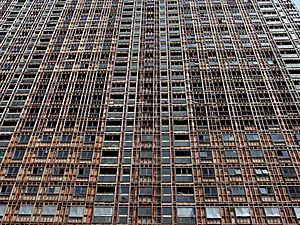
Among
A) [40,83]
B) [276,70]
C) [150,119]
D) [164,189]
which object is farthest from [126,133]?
[276,70]

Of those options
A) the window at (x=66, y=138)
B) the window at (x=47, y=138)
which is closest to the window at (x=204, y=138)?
the window at (x=66, y=138)

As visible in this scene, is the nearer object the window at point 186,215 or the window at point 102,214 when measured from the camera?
the window at point 186,215

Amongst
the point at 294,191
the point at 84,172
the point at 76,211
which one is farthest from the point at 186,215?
the point at 84,172

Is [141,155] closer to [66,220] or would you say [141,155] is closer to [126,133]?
Answer: [126,133]

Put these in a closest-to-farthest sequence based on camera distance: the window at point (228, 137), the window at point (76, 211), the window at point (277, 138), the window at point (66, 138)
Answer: the window at point (76, 211)
the window at point (277, 138)
the window at point (228, 137)
the window at point (66, 138)

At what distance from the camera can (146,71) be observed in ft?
163

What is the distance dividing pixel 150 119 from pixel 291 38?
25.9 metres

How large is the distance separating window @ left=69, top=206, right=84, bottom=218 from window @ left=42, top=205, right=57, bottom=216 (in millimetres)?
1589

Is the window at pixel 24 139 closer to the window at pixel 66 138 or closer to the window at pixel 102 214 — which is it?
the window at pixel 66 138

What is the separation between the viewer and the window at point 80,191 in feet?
120

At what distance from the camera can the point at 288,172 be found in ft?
123

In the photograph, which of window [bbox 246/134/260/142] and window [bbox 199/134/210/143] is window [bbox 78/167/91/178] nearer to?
window [bbox 199/134/210/143]

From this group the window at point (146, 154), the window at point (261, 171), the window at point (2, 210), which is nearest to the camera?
the window at point (2, 210)

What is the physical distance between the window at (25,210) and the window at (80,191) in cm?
443
